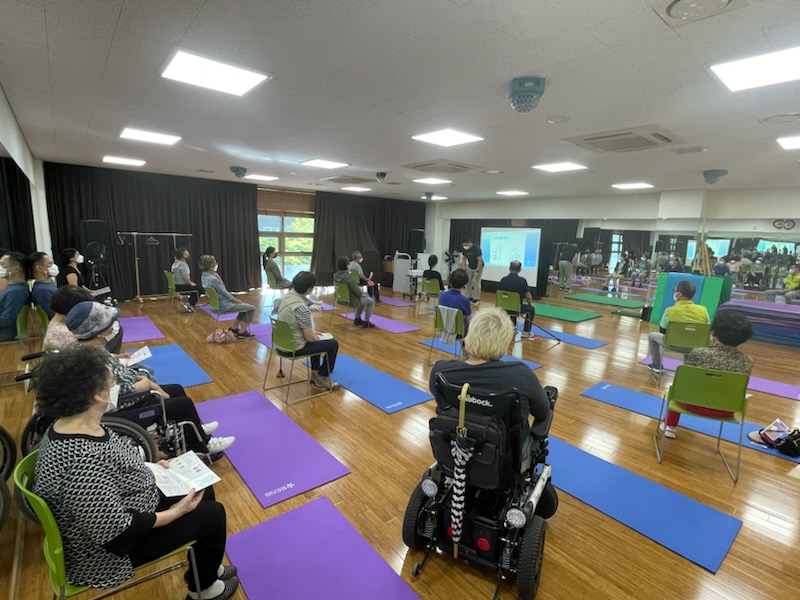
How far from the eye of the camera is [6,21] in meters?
1.91

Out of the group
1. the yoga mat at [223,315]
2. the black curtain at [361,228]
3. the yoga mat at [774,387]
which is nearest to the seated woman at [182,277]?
the yoga mat at [223,315]

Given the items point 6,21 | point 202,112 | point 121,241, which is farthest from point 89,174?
point 6,21

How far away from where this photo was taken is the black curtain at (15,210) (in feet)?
15.1

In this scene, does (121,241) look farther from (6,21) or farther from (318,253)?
(6,21)

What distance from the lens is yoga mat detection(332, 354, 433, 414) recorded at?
12.1 feet

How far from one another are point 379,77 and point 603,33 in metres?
1.30

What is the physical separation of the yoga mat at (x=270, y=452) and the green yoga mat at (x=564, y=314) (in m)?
6.01

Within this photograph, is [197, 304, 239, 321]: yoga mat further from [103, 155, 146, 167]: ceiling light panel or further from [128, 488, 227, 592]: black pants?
[128, 488, 227, 592]: black pants

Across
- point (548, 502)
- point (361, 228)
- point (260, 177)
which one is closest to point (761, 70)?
point (548, 502)

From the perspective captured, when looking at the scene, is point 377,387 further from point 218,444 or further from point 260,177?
point 260,177

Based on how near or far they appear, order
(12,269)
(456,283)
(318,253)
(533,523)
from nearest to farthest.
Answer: (533,523)
(12,269)
(456,283)
(318,253)

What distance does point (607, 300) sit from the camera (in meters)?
9.68

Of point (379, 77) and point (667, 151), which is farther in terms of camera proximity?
point (667, 151)

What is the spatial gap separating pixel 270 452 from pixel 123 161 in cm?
642
